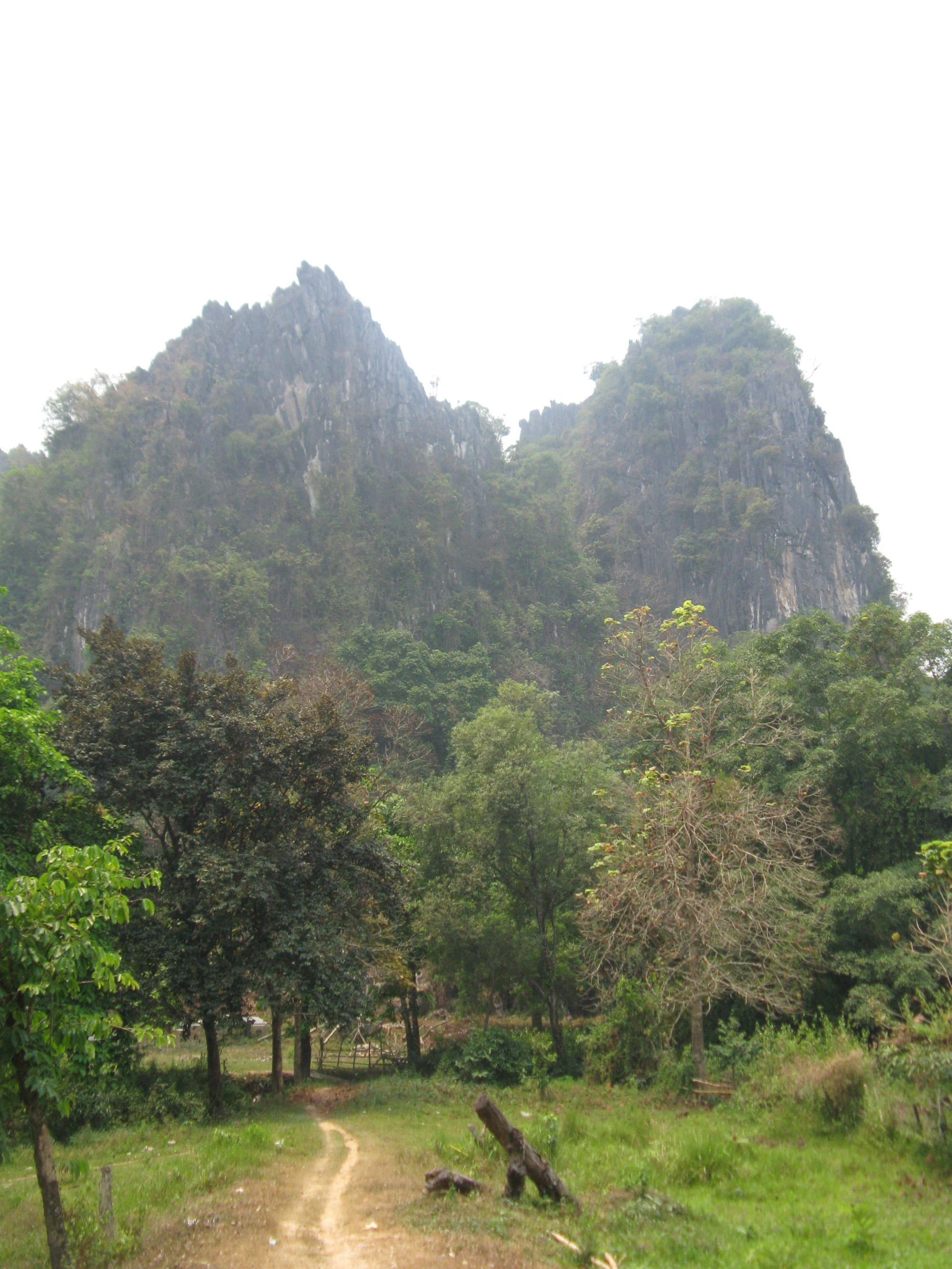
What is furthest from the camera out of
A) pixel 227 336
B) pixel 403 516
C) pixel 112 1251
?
pixel 227 336

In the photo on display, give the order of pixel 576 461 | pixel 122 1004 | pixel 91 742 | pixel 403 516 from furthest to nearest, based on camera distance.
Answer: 1. pixel 576 461
2. pixel 403 516
3. pixel 91 742
4. pixel 122 1004

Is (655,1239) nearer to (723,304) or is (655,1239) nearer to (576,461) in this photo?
(576,461)

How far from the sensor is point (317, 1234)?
678 centimetres

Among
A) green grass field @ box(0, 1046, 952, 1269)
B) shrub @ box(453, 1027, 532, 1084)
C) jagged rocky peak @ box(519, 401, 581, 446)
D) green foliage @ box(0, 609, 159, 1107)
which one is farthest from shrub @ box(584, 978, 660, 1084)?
jagged rocky peak @ box(519, 401, 581, 446)

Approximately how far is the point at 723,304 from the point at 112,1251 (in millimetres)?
88523

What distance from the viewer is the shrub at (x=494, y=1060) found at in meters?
17.0

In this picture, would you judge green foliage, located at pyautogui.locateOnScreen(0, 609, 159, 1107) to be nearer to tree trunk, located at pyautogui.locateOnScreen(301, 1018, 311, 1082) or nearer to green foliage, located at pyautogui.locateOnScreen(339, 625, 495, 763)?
tree trunk, located at pyautogui.locateOnScreen(301, 1018, 311, 1082)

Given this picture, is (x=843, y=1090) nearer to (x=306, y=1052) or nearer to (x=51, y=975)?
(x=51, y=975)

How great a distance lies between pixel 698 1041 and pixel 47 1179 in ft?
35.0

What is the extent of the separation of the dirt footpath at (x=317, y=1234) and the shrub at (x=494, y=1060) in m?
8.82

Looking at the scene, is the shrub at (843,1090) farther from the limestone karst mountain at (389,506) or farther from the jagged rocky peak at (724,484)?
the jagged rocky peak at (724,484)

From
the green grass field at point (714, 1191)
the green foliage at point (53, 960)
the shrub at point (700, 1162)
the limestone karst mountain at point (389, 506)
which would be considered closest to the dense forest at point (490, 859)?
the green foliage at point (53, 960)

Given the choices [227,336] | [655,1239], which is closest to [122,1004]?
[655,1239]

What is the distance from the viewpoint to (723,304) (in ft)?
265
